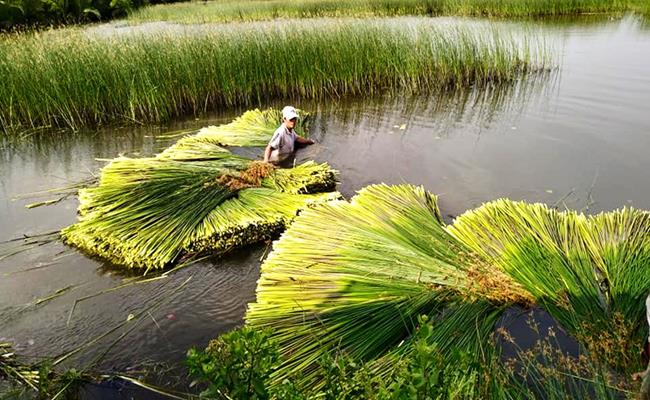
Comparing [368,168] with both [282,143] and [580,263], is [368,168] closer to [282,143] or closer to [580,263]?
[282,143]

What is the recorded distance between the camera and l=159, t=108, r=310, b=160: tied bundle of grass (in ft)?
17.5

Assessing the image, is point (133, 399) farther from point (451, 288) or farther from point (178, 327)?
point (451, 288)

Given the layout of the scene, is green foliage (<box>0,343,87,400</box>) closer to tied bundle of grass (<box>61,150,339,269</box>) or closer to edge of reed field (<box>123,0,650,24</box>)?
tied bundle of grass (<box>61,150,339,269</box>)

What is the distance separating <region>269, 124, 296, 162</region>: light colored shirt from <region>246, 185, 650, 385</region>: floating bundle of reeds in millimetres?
1726

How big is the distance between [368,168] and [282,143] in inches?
43.2

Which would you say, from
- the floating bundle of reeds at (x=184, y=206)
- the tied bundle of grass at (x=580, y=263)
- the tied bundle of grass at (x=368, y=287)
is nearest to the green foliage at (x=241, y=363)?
the tied bundle of grass at (x=368, y=287)

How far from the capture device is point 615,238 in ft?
11.1

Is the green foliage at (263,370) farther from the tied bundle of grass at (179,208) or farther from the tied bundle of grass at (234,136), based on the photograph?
the tied bundle of grass at (234,136)

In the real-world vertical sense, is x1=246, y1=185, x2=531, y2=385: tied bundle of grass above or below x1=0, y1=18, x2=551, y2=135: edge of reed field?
below

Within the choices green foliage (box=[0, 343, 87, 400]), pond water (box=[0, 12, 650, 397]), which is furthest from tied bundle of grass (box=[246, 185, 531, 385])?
green foliage (box=[0, 343, 87, 400])

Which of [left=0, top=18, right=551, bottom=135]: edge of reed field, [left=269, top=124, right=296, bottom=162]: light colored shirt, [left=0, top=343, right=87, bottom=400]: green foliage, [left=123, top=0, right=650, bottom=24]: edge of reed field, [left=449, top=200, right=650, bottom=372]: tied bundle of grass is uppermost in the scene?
[left=123, top=0, right=650, bottom=24]: edge of reed field

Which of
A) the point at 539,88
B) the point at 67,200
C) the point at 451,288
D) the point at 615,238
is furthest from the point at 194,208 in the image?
the point at 539,88

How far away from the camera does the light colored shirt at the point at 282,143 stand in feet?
17.7

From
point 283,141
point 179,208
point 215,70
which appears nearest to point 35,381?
point 179,208
